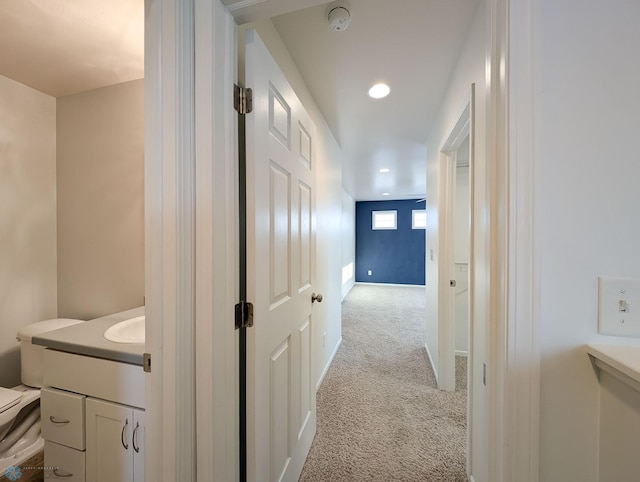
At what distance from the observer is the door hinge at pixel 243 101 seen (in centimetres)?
84

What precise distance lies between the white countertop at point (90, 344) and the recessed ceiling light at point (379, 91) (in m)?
2.01

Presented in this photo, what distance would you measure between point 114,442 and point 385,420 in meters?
1.59

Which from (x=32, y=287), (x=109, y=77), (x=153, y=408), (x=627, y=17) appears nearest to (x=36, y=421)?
(x=32, y=287)

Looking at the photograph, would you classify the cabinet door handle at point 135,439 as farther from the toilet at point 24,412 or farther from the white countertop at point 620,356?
the white countertop at point 620,356

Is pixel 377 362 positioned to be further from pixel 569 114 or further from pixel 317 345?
pixel 569 114

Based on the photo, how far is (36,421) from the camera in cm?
138

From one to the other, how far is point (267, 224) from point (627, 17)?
105 cm

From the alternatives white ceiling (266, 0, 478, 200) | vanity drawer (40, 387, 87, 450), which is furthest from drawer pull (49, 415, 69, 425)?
white ceiling (266, 0, 478, 200)

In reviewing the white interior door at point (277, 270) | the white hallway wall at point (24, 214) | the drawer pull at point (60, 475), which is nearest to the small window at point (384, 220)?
the white interior door at point (277, 270)

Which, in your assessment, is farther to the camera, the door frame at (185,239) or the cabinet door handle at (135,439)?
the cabinet door handle at (135,439)

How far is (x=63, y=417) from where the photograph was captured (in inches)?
38.0

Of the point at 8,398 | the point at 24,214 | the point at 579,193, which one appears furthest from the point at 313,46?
the point at 8,398

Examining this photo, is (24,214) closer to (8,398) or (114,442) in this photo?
(8,398)

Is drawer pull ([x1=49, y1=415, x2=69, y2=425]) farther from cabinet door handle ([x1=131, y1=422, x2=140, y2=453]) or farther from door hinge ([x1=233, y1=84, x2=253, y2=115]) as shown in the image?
door hinge ([x1=233, y1=84, x2=253, y2=115])
